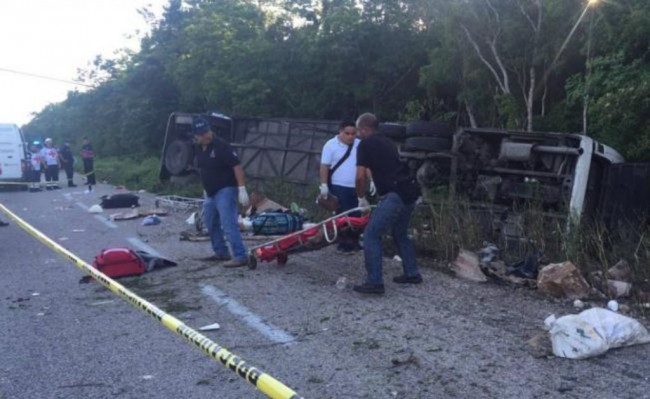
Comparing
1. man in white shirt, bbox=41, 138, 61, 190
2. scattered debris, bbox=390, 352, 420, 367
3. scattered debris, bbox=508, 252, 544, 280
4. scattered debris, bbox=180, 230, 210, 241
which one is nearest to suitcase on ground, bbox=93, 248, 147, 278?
→ scattered debris, bbox=180, 230, 210, 241

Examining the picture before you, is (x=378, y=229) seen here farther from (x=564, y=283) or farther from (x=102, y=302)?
(x=102, y=302)

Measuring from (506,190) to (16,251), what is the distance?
23.3 ft

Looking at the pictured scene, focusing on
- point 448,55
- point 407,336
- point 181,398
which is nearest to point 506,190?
point 407,336

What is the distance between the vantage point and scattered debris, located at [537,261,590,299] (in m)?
6.40

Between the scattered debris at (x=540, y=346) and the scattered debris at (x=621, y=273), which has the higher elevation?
the scattered debris at (x=621, y=273)

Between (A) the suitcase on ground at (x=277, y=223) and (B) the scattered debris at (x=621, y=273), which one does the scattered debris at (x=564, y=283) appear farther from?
(A) the suitcase on ground at (x=277, y=223)

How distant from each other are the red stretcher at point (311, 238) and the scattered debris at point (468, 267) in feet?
3.77

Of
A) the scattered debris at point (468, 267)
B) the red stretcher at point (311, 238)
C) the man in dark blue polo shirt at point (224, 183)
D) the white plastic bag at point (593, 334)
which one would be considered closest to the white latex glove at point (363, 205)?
the red stretcher at point (311, 238)

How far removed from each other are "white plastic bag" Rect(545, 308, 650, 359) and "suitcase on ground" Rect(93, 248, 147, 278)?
467 cm

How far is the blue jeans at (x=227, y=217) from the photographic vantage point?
789cm

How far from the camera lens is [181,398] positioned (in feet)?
13.5

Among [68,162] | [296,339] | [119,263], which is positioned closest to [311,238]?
[119,263]

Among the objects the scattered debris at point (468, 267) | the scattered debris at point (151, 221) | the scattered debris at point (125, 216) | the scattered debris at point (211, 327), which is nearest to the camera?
the scattered debris at point (211, 327)

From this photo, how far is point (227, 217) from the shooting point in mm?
7922
